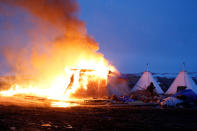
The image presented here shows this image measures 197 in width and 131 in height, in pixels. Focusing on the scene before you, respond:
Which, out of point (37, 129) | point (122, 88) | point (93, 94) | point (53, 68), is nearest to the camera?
point (37, 129)

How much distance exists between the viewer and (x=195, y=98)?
18.8m

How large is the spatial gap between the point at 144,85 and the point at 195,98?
8.52m

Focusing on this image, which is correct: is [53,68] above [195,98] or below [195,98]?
above

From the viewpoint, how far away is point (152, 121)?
36.8 feet

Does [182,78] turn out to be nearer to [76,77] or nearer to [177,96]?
[177,96]

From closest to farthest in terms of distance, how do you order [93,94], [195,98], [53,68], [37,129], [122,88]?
[37,129]
[195,98]
[93,94]
[122,88]
[53,68]

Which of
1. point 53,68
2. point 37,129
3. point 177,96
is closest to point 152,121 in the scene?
point 37,129

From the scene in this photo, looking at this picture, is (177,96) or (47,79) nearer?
(177,96)

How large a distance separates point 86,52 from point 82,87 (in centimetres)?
415

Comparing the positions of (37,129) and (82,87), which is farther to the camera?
(82,87)

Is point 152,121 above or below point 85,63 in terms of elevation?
below

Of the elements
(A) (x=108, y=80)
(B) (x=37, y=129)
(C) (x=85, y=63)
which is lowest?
(B) (x=37, y=129)

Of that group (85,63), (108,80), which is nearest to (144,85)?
(108,80)

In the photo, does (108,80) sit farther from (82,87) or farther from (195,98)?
(195,98)
